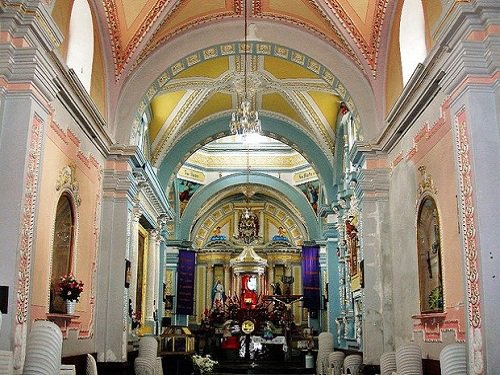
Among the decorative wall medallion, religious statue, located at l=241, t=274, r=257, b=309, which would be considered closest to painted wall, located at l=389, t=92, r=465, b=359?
the decorative wall medallion

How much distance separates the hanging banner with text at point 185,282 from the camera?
18703 mm

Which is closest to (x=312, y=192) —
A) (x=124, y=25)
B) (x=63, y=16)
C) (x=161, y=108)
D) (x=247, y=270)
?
(x=247, y=270)

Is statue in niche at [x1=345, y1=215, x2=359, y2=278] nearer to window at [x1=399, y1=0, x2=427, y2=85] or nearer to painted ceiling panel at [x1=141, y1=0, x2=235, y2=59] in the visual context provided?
window at [x1=399, y1=0, x2=427, y2=85]

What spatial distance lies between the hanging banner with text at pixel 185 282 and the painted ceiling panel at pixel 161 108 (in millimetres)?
6021

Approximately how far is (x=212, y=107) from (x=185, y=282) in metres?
6.54

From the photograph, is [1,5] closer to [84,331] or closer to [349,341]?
[84,331]

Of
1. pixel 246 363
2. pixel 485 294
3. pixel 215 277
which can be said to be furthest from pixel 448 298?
pixel 215 277

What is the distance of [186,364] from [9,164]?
7.55 meters

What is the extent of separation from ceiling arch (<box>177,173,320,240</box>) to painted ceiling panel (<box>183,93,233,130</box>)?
542cm

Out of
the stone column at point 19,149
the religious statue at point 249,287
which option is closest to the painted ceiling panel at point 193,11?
the stone column at point 19,149

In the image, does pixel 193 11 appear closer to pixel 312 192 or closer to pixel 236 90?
pixel 236 90

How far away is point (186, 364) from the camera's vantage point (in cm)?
1222

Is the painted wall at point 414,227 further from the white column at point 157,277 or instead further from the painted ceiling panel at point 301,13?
the white column at point 157,277

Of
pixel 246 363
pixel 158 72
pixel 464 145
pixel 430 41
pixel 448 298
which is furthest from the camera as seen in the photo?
pixel 246 363
